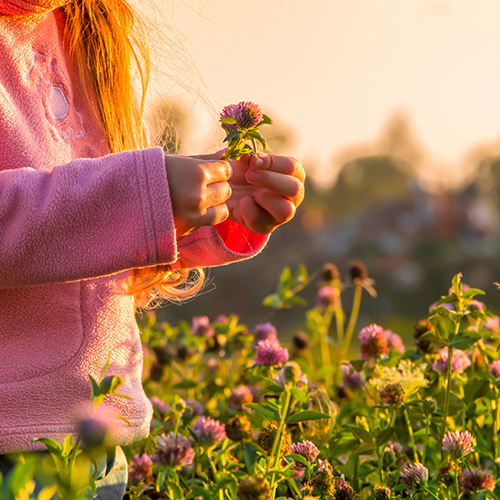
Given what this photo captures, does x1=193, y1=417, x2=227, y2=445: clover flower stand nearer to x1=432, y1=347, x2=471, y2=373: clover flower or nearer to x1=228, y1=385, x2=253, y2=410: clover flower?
x1=228, y1=385, x2=253, y2=410: clover flower

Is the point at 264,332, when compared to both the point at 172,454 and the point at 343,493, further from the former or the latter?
the point at 343,493

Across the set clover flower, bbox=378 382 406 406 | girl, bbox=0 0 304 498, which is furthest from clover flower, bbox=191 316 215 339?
clover flower, bbox=378 382 406 406

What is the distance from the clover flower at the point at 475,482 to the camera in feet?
2.44

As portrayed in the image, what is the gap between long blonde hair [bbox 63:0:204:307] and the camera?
0.89m

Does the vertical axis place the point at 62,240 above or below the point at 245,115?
below

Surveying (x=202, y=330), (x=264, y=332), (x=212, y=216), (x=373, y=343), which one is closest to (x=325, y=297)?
(x=264, y=332)

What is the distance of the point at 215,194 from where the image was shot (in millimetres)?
598

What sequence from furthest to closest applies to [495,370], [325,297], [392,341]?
[325,297] < [392,341] < [495,370]

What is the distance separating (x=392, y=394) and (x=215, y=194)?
44cm

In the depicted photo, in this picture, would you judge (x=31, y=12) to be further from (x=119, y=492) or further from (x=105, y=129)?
(x=119, y=492)

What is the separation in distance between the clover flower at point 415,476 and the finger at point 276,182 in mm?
371

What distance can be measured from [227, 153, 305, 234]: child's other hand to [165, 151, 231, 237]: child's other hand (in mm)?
118

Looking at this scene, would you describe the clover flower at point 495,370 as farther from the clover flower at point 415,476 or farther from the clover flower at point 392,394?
the clover flower at point 415,476

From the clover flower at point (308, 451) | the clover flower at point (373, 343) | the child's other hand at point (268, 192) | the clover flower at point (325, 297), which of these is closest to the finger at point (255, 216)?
the child's other hand at point (268, 192)
